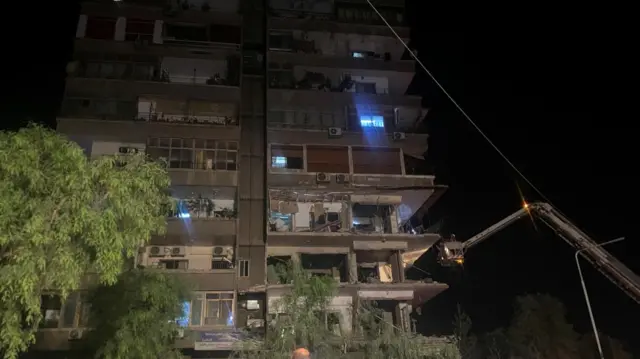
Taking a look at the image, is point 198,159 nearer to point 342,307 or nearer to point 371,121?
point 371,121

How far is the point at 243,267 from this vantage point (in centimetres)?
2600

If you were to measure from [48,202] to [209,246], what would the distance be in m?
16.5

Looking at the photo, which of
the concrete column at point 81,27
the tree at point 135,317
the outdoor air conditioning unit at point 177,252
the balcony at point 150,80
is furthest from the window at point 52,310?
the concrete column at point 81,27

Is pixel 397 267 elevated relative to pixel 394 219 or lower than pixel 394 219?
lower

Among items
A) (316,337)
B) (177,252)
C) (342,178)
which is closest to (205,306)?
(177,252)

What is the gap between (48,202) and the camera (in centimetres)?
1047

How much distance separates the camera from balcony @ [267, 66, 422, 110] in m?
30.5

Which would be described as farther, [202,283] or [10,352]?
[202,283]

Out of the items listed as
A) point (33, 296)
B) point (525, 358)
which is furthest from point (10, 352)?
point (525, 358)

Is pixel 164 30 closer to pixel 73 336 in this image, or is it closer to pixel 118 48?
pixel 118 48

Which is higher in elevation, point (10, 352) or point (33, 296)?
point (33, 296)

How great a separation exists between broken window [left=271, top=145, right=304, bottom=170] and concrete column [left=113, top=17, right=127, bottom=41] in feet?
37.9

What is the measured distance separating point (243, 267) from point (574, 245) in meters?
15.5

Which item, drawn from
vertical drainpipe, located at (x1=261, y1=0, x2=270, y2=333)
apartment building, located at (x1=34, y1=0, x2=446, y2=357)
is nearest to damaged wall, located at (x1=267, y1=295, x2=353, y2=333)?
apartment building, located at (x1=34, y1=0, x2=446, y2=357)
